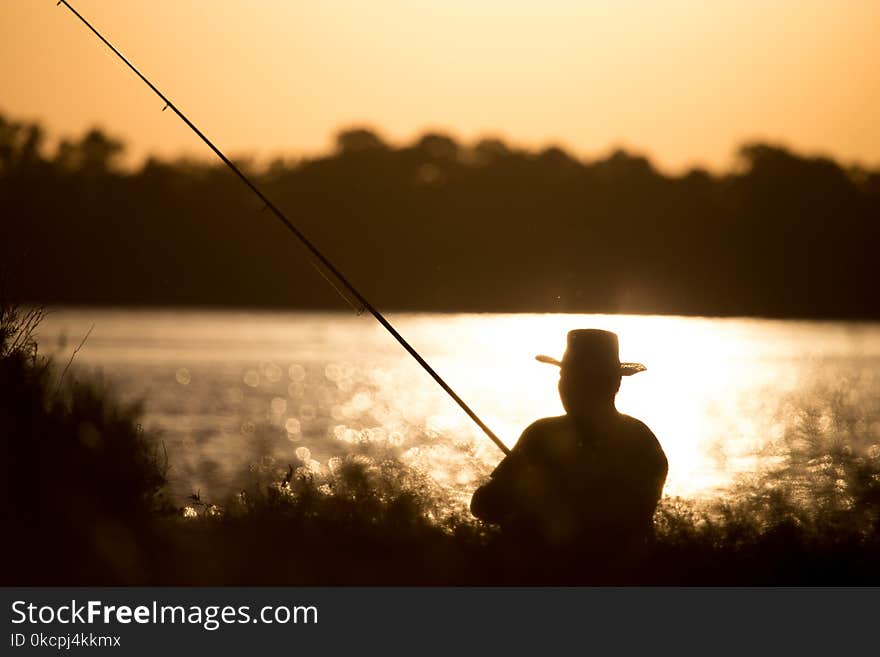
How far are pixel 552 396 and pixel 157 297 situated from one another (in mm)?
37122

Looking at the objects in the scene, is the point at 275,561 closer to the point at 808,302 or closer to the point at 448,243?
the point at 448,243

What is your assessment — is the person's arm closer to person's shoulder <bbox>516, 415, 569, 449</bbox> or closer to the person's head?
person's shoulder <bbox>516, 415, 569, 449</bbox>

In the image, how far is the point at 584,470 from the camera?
245 inches

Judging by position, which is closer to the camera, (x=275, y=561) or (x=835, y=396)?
(x=275, y=561)

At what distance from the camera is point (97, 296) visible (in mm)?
61906

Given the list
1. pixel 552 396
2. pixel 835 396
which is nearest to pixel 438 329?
pixel 552 396

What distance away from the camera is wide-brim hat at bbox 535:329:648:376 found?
6.27 m

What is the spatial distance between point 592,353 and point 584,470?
53 cm

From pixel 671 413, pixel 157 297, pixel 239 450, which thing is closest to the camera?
pixel 239 450

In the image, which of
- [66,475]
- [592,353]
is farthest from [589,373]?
[66,475]

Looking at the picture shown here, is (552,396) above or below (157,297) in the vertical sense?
below

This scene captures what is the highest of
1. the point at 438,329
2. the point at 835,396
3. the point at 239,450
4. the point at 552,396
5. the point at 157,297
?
the point at 438,329

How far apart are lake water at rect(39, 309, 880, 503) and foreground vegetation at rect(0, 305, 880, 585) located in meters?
0.88
